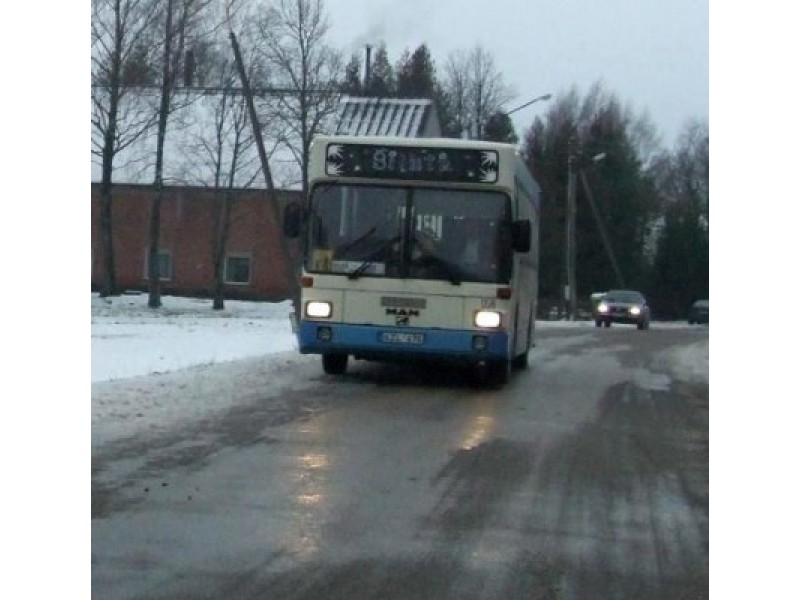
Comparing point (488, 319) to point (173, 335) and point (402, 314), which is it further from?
point (173, 335)

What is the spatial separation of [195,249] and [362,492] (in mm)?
44862

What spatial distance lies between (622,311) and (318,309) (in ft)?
120

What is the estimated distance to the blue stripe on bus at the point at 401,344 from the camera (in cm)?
1627

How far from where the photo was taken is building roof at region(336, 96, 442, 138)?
39.5 metres

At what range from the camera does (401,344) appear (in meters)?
16.4

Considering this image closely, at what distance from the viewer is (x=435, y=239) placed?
1631cm

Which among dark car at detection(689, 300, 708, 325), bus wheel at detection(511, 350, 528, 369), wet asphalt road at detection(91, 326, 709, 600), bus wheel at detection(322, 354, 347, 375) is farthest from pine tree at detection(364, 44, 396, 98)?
wet asphalt road at detection(91, 326, 709, 600)

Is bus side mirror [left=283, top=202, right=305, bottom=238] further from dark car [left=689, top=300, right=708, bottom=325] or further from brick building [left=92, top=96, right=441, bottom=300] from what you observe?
dark car [left=689, top=300, right=708, bottom=325]

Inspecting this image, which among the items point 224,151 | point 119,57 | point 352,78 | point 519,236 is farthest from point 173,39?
point 519,236

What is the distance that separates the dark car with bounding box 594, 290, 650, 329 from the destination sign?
36.0m
